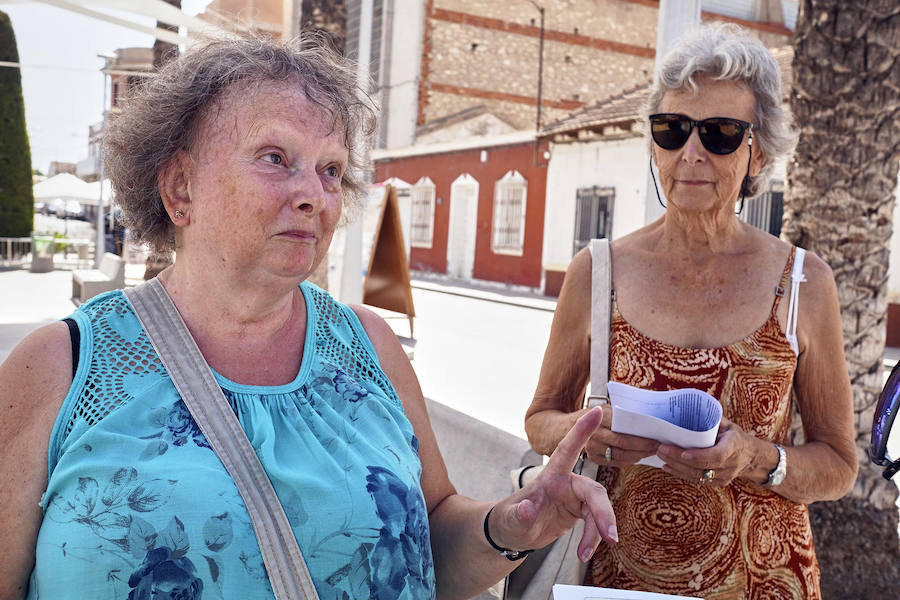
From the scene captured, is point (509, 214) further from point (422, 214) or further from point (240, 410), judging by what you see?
point (240, 410)

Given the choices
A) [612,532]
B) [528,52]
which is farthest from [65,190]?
[612,532]

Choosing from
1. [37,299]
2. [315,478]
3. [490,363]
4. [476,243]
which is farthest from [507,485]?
[476,243]

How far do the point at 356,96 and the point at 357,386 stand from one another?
2.23 feet

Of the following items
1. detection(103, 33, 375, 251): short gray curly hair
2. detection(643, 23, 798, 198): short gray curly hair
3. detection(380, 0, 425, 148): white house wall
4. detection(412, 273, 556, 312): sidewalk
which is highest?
detection(380, 0, 425, 148): white house wall

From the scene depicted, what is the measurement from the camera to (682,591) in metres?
2.09

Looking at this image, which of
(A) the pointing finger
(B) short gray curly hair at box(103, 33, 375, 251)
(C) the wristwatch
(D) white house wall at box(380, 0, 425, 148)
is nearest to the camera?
(A) the pointing finger

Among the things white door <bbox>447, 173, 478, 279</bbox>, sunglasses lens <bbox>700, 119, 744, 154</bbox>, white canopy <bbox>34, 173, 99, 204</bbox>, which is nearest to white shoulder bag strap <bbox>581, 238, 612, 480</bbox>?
sunglasses lens <bbox>700, 119, 744, 154</bbox>

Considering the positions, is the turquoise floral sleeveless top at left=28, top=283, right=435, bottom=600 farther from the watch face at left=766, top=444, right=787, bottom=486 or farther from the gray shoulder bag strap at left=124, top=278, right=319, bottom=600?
the watch face at left=766, top=444, right=787, bottom=486

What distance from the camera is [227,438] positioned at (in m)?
1.59

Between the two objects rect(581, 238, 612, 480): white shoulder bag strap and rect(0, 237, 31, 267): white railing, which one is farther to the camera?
rect(0, 237, 31, 267): white railing

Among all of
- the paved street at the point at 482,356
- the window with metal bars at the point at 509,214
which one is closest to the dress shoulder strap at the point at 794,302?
the paved street at the point at 482,356

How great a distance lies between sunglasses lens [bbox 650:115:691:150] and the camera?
224 cm

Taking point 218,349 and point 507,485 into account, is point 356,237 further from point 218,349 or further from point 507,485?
point 218,349

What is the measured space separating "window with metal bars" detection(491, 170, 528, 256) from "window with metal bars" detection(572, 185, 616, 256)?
244 centimetres
